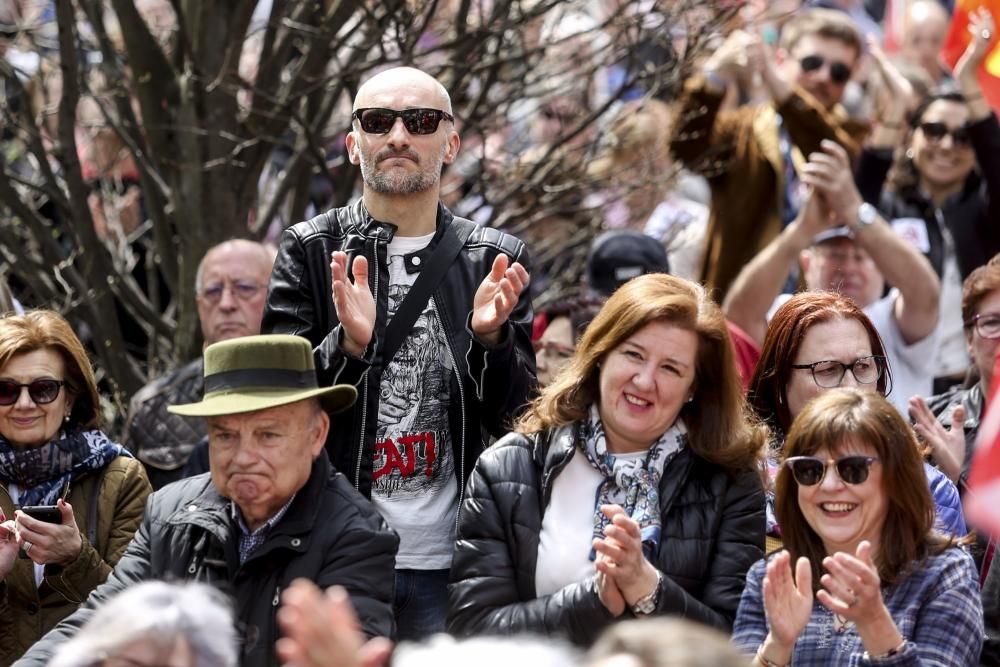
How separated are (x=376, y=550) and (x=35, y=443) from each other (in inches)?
62.1

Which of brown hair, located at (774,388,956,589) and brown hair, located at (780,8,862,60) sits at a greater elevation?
brown hair, located at (780,8,862,60)

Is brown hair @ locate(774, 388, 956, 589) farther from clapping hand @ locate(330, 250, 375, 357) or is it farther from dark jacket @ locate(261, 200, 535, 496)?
clapping hand @ locate(330, 250, 375, 357)

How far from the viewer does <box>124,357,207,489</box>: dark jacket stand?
686cm

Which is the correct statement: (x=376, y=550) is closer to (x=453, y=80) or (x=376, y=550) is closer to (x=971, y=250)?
(x=453, y=80)

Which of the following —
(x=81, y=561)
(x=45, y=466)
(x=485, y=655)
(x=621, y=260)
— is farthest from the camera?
(x=621, y=260)

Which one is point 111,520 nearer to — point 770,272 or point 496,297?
point 496,297

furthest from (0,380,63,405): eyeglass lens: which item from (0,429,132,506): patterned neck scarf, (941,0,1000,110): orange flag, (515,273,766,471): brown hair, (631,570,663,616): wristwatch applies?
(941,0,1000,110): orange flag

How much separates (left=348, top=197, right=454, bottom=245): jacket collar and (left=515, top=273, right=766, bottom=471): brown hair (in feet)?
2.25

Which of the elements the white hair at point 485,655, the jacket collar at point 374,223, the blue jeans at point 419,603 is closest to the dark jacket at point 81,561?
the blue jeans at point 419,603

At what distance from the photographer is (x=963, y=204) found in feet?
26.7

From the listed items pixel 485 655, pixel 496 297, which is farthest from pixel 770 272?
pixel 485 655

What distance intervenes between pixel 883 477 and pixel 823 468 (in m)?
0.16

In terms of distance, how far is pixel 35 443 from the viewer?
591 cm

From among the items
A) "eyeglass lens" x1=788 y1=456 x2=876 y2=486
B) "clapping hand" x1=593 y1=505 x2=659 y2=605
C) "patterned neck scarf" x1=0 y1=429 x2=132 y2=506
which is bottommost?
"clapping hand" x1=593 y1=505 x2=659 y2=605
